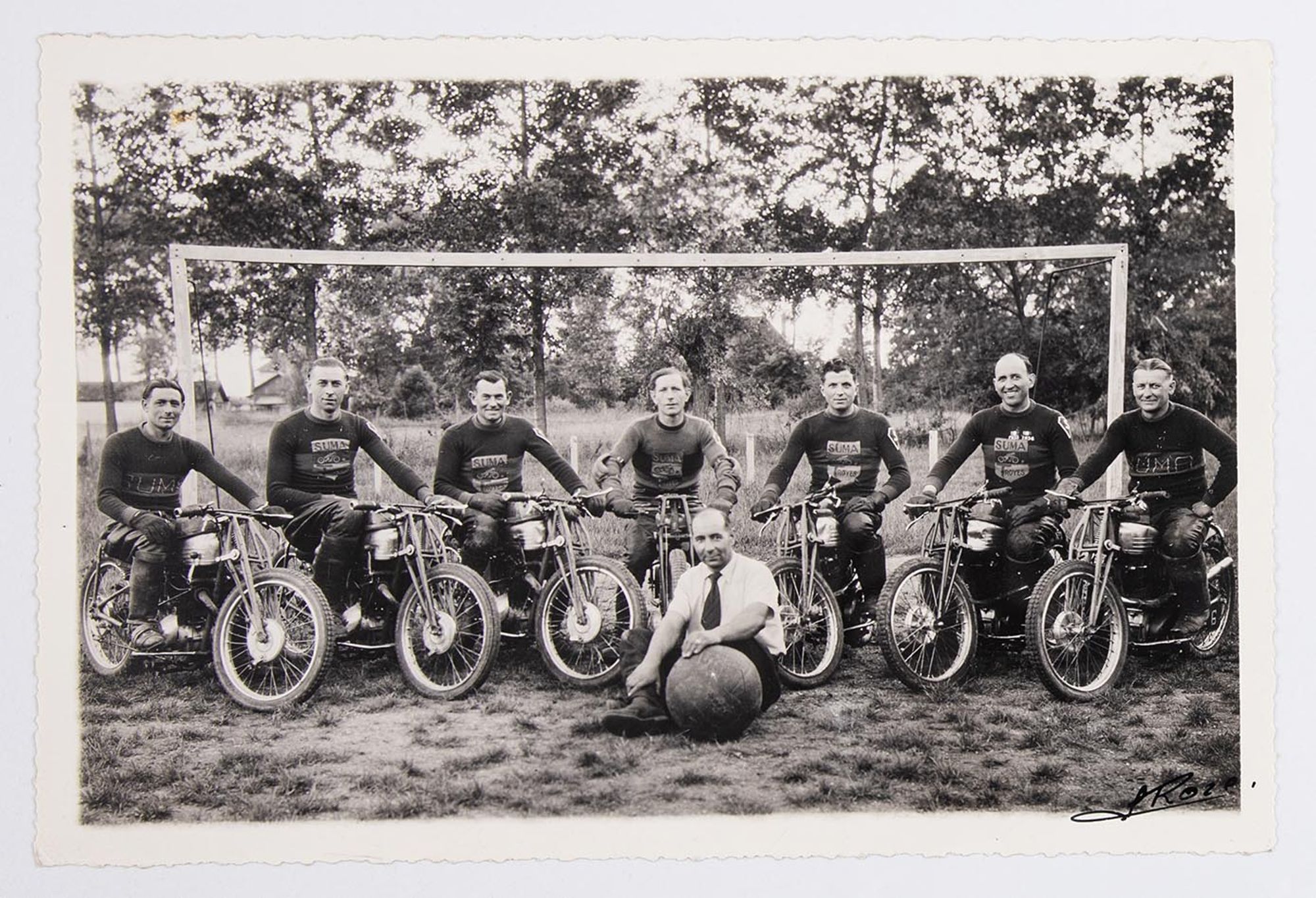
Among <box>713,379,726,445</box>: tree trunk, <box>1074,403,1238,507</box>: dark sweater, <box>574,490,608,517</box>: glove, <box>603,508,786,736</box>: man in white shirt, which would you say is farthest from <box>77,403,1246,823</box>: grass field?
<box>1074,403,1238,507</box>: dark sweater

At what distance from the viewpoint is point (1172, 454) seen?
4160 mm

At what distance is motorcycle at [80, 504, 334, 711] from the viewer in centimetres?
378

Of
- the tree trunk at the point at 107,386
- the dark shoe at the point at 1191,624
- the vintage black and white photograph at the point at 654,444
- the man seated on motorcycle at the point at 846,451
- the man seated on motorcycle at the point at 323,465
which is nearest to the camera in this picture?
the vintage black and white photograph at the point at 654,444

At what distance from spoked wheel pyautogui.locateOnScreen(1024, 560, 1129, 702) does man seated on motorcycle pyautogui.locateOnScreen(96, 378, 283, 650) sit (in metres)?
3.14

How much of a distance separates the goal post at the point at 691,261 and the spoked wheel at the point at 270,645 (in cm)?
65

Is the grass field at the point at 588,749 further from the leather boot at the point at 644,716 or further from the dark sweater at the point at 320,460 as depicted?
the dark sweater at the point at 320,460

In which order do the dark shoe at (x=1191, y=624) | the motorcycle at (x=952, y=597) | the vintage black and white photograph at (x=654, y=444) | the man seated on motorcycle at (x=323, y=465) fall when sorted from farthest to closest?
the dark shoe at (x=1191, y=624) → the man seated on motorcycle at (x=323, y=465) → the motorcycle at (x=952, y=597) → the vintage black and white photograph at (x=654, y=444)

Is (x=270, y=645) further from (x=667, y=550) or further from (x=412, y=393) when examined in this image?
(x=667, y=550)

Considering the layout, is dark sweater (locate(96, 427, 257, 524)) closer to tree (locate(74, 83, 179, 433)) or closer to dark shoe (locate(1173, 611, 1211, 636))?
tree (locate(74, 83, 179, 433))

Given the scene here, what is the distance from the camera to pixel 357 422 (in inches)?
163

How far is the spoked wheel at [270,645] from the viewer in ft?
12.3

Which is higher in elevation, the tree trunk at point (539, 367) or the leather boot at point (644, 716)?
the tree trunk at point (539, 367)

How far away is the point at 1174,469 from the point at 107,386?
4.50 meters

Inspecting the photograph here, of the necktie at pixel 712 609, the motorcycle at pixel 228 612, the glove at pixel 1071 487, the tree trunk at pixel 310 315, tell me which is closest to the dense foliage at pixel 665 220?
the tree trunk at pixel 310 315
